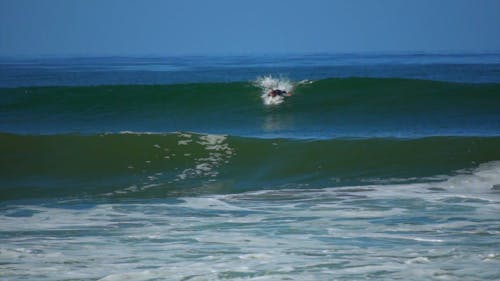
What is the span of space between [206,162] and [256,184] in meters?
2.27

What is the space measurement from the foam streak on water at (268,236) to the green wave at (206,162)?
4.42ft

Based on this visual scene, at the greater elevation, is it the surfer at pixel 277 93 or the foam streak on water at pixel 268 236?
the surfer at pixel 277 93

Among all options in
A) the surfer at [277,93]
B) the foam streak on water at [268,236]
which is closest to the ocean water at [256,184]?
the foam streak on water at [268,236]

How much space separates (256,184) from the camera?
1334 cm

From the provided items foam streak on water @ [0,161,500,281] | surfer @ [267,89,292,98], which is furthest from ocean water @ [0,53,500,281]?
surfer @ [267,89,292,98]

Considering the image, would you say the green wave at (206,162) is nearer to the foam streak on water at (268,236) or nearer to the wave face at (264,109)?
the foam streak on water at (268,236)

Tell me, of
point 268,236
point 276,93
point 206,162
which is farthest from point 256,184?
point 276,93

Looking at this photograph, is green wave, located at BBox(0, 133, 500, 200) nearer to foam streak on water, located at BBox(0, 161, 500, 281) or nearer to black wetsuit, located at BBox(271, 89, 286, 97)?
foam streak on water, located at BBox(0, 161, 500, 281)

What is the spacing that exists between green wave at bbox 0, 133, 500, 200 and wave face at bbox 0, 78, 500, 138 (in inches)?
103

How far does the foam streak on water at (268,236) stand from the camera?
7.41 m

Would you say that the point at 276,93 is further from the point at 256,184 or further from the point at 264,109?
the point at 256,184

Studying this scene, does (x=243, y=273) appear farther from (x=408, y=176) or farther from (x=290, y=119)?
(x=290, y=119)

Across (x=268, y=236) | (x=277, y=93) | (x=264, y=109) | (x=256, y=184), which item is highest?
(x=277, y=93)

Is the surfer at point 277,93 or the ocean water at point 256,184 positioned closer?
the ocean water at point 256,184
